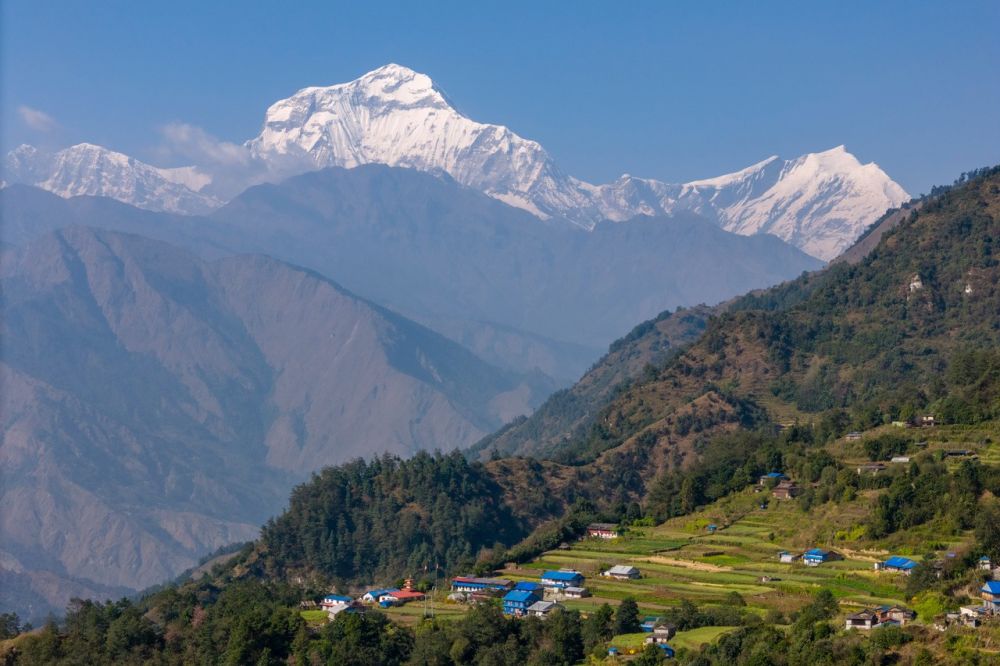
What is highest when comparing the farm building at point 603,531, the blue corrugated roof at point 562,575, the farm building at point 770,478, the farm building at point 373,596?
the farm building at point 770,478

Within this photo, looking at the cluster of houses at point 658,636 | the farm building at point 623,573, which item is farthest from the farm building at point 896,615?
the farm building at point 623,573

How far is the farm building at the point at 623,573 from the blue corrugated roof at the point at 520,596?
6.40 metres

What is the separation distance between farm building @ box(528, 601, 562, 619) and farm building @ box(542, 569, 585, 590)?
4.11 metres

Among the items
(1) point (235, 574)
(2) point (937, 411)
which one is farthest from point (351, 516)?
(2) point (937, 411)

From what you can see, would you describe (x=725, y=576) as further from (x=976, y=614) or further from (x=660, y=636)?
(x=976, y=614)

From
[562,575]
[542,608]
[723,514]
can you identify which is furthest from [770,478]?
[542,608]

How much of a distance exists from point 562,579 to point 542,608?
579cm

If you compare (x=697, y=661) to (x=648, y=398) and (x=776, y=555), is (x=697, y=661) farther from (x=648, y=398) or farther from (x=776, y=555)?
(x=648, y=398)

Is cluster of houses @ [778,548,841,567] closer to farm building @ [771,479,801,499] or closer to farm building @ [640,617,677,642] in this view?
farm building @ [640,617,677,642]

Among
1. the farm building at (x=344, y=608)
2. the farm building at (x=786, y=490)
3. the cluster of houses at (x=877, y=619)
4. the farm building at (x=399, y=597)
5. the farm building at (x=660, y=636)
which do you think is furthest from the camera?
the farm building at (x=786, y=490)

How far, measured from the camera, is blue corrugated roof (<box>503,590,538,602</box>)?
73.8m

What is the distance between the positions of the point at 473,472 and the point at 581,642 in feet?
192

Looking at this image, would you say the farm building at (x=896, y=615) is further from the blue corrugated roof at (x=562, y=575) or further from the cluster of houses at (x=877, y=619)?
the blue corrugated roof at (x=562, y=575)

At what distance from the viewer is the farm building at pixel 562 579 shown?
7756 centimetres
